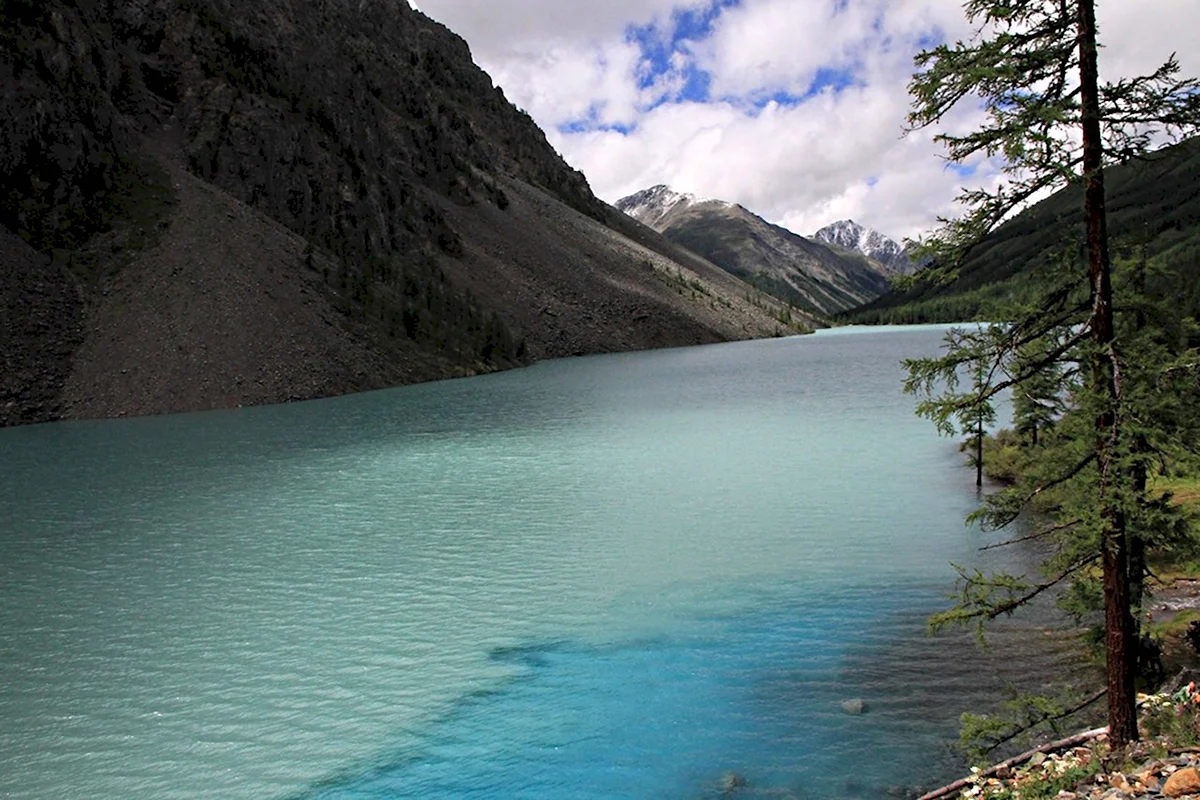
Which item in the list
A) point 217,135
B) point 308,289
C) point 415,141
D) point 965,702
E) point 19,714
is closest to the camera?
point 965,702

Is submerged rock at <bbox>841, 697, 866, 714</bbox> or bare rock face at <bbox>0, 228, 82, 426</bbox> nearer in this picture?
submerged rock at <bbox>841, 697, 866, 714</bbox>

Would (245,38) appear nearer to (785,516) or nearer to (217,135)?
(217,135)

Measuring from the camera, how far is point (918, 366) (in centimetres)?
1097

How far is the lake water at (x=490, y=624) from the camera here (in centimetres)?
1342

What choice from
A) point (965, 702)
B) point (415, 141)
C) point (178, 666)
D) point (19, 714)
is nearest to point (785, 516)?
point (965, 702)

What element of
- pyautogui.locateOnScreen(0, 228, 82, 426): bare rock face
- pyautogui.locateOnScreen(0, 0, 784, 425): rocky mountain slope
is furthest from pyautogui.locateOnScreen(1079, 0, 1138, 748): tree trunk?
pyautogui.locateOnScreen(0, 228, 82, 426): bare rock face

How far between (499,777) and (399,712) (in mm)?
3136

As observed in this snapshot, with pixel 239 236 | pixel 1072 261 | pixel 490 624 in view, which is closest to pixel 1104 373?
pixel 1072 261

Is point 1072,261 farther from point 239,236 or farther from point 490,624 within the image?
point 239,236

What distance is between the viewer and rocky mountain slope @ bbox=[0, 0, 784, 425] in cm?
7206

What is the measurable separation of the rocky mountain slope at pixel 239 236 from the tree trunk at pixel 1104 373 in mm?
71325

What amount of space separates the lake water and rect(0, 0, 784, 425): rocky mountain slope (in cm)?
3161

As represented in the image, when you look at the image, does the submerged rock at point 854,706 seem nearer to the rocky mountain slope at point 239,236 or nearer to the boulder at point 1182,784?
the boulder at point 1182,784

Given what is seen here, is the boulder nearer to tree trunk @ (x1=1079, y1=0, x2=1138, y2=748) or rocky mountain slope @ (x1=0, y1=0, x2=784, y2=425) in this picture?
tree trunk @ (x1=1079, y1=0, x2=1138, y2=748)
